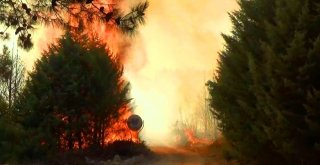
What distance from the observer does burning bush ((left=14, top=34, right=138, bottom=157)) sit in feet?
77.6

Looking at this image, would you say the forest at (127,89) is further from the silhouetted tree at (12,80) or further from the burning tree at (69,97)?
the silhouetted tree at (12,80)

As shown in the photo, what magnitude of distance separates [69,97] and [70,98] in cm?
7

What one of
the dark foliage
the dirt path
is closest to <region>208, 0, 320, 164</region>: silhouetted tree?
the dirt path

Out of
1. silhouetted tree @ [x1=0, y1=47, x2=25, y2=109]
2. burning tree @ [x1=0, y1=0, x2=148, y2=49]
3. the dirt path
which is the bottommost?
the dirt path

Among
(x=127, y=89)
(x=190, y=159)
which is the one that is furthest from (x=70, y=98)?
A: (x=190, y=159)

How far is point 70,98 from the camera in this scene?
2431 cm

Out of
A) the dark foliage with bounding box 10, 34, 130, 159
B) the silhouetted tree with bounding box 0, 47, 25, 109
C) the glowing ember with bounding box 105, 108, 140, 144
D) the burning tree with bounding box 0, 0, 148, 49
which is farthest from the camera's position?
the silhouetted tree with bounding box 0, 47, 25, 109

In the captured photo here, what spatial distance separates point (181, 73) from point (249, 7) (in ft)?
94.5

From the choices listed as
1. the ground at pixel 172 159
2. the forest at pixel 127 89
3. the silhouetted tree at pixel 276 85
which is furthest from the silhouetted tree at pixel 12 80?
the silhouetted tree at pixel 276 85

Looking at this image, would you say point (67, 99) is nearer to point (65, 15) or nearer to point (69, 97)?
point (69, 97)

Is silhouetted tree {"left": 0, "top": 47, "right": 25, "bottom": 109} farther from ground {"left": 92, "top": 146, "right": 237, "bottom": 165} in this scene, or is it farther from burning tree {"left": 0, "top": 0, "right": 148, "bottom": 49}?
burning tree {"left": 0, "top": 0, "right": 148, "bottom": 49}

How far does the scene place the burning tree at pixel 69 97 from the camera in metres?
23.7

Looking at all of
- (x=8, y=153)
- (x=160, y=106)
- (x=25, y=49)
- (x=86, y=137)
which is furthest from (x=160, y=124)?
(x=25, y=49)

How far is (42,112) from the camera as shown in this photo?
78.5 feet
